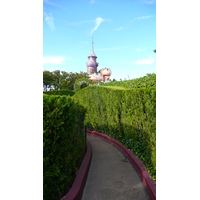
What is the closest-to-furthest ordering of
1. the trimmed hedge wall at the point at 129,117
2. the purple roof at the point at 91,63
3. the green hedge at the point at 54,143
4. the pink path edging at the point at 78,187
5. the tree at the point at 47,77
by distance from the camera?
the green hedge at the point at 54,143 < the pink path edging at the point at 78,187 < the trimmed hedge wall at the point at 129,117 < the tree at the point at 47,77 < the purple roof at the point at 91,63

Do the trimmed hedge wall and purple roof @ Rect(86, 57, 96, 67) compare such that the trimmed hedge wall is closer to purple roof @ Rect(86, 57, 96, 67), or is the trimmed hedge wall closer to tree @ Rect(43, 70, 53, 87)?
tree @ Rect(43, 70, 53, 87)

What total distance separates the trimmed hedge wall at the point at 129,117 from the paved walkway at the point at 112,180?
0.46 m

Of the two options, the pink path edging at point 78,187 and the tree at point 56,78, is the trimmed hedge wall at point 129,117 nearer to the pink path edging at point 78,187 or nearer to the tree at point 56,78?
the pink path edging at point 78,187

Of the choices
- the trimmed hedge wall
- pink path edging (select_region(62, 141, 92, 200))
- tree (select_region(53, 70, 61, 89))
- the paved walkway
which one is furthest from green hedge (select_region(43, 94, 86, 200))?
tree (select_region(53, 70, 61, 89))

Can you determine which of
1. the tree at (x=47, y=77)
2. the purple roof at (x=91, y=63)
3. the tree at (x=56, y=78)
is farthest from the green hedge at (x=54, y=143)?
the purple roof at (x=91, y=63)

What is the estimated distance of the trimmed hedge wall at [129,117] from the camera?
4.09 metres

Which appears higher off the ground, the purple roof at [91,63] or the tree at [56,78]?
the purple roof at [91,63]

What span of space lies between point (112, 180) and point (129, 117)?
2.32 metres

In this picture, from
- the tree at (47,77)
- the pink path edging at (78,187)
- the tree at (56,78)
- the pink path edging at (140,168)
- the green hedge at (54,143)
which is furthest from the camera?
the tree at (56,78)

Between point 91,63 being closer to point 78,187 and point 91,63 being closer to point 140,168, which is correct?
point 140,168

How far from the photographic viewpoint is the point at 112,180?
13.6ft
